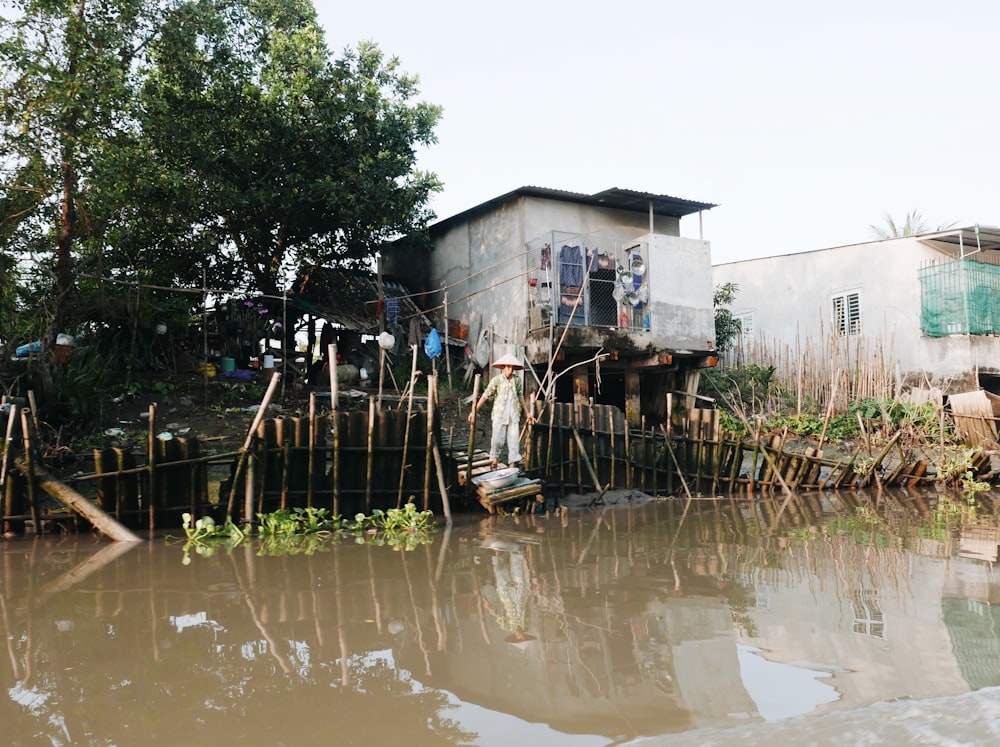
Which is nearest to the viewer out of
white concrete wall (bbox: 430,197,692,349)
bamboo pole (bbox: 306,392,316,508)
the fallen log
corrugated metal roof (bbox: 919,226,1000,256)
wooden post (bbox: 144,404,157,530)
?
the fallen log

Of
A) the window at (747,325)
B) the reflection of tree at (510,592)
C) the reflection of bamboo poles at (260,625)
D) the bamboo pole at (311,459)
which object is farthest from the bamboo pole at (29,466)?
the window at (747,325)

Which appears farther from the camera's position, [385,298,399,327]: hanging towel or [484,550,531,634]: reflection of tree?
[385,298,399,327]: hanging towel

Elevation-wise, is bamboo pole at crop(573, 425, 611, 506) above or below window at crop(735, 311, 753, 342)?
below

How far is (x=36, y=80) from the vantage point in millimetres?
9680

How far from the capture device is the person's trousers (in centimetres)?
967

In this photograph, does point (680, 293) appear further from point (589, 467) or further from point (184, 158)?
point (184, 158)

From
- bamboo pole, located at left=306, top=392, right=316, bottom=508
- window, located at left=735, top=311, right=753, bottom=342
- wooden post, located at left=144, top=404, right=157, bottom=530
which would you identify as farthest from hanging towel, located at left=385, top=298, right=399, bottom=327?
window, located at left=735, top=311, right=753, bottom=342

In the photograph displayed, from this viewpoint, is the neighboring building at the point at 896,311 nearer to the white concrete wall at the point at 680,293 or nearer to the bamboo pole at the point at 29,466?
the white concrete wall at the point at 680,293

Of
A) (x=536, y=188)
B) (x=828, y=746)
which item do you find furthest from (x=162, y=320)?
(x=828, y=746)

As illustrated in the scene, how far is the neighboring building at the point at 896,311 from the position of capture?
58.6ft

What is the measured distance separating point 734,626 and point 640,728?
1.46 meters

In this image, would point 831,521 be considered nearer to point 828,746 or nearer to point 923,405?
point 828,746

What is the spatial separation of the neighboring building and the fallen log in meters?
13.4

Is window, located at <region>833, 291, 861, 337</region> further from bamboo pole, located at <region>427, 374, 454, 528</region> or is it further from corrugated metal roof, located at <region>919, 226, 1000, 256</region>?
bamboo pole, located at <region>427, 374, 454, 528</region>
